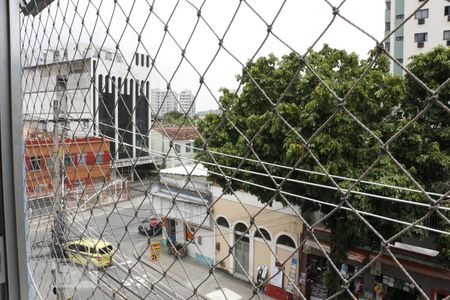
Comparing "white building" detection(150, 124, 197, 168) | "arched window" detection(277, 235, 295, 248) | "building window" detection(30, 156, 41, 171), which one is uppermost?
"white building" detection(150, 124, 197, 168)

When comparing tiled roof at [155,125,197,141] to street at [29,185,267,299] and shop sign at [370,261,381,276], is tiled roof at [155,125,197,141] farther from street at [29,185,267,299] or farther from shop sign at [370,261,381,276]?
shop sign at [370,261,381,276]

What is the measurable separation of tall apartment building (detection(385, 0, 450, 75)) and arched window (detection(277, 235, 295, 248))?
370 cm

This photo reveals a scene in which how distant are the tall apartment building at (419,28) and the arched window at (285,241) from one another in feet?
12.1

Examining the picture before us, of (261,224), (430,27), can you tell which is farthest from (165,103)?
(430,27)

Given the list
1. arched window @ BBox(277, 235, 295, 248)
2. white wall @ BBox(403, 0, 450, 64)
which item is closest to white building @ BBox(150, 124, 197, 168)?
arched window @ BBox(277, 235, 295, 248)

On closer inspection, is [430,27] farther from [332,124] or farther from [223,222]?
[332,124]

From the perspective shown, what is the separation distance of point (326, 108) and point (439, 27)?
5.23 meters

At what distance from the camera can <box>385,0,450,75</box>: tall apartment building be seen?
5.79 meters

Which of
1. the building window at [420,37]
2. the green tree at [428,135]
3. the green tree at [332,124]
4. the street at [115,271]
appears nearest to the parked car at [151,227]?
the street at [115,271]

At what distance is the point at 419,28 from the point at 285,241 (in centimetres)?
468

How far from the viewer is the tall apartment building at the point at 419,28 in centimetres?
579

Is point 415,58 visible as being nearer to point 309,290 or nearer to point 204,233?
point 309,290

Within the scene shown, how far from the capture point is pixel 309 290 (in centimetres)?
386

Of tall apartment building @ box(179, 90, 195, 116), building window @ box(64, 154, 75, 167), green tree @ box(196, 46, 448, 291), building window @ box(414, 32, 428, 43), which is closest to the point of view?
tall apartment building @ box(179, 90, 195, 116)
